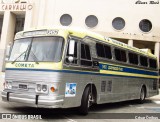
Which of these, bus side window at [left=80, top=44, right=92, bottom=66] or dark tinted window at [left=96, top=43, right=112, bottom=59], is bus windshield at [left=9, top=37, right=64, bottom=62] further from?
dark tinted window at [left=96, top=43, right=112, bottom=59]

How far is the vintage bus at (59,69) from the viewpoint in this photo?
8.71m

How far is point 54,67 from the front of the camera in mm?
8719

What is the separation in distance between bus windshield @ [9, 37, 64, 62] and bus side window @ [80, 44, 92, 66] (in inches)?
46.2

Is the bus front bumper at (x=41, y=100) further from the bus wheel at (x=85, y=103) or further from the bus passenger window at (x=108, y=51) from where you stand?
the bus passenger window at (x=108, y=51)

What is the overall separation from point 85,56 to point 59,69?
1637 mm

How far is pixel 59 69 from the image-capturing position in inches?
344

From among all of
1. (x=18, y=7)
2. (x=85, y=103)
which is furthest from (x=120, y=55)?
(x=18, y=7)

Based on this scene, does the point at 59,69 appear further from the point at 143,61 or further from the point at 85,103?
the point at 143,61

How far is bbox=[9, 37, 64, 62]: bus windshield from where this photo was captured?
8.97 m

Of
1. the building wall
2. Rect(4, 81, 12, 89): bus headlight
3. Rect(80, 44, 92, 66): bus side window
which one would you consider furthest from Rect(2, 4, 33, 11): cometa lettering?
Rect(4, 81, 12, 89): bus headlight

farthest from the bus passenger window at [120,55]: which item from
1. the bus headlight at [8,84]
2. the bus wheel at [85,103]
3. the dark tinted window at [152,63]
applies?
the bus headlight at [8,84]

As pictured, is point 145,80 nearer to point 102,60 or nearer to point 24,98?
point 102,60

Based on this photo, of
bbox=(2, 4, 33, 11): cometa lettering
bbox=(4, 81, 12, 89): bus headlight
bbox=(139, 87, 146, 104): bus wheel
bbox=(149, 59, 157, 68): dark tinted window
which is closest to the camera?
bbox=(4, 81, 12, 89): bus headlight

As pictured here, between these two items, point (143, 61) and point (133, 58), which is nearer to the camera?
point (133, 58)
